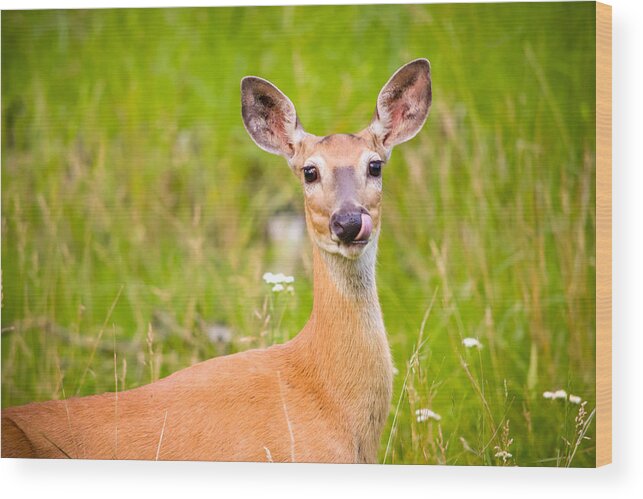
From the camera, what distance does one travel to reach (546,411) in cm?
622

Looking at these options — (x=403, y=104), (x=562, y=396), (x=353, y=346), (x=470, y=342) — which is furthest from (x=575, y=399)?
(x=403, y=104)

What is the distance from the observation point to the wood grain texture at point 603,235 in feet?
20.2

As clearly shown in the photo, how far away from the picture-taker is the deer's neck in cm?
590

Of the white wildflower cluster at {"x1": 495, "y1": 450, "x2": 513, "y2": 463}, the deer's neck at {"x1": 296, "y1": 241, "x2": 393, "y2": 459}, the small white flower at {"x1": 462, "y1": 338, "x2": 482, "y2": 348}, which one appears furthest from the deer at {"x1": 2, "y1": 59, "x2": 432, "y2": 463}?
the white wildflower cluster at {"x1": 495, "y1": 450, "x2": 513, "y2": 463}

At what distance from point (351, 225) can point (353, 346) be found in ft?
2.04

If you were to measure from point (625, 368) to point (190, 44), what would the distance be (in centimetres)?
284

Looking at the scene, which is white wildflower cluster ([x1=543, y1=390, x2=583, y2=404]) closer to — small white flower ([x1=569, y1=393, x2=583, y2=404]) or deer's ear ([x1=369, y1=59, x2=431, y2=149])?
small white flower ([x1=569, y1=393, x2=583, y2=404])

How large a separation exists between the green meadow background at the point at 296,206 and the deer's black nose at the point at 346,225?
0.55 metres

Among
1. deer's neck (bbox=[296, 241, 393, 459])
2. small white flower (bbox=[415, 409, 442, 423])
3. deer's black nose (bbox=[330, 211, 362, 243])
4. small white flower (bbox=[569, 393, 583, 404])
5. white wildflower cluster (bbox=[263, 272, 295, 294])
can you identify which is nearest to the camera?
deer's black nose (bbox=[330, 211, 362, 243])

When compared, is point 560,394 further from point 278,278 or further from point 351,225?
point 278,278

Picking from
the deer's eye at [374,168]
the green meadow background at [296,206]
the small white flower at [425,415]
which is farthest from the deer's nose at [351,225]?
the small white flower at [425,415]

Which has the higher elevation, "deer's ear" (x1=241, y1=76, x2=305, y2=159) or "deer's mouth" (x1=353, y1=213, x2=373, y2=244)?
"deer's ear" (x1=241, y1=76, x2=305, y2=159)

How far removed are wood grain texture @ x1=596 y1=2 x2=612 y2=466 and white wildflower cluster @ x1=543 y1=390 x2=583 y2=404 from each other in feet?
0.34

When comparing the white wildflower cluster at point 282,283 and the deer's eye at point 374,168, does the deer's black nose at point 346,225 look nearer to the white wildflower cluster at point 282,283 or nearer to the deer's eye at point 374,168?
the deer's eye at point 374,168
